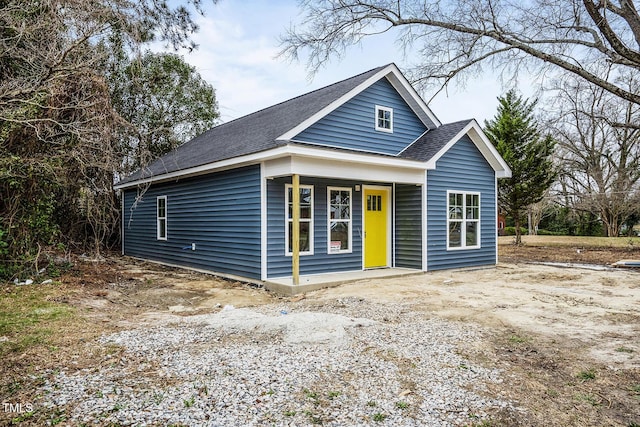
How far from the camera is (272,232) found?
9328 millimetres

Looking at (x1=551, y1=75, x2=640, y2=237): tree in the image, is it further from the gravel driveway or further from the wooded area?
the gravel driveway

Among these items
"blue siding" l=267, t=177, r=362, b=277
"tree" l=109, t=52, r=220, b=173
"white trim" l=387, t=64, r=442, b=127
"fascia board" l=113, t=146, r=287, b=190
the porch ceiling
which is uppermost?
"tree" l=109, t=52, r=220, b=173

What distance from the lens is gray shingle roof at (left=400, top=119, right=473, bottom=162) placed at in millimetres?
10953

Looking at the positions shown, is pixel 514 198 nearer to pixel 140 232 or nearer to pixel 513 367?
pixel 140 232

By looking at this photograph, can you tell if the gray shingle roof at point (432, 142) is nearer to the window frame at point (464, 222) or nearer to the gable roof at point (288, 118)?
the gable roof at point (288, 118)

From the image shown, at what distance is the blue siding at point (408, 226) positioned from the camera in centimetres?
1109

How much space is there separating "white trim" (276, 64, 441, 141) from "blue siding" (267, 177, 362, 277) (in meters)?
1.18

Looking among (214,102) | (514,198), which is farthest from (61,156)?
(514,198)

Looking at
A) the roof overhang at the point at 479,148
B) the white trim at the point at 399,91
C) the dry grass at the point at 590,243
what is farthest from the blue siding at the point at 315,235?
the dry grass at the point at 590,243

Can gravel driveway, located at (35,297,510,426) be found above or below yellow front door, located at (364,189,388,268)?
below

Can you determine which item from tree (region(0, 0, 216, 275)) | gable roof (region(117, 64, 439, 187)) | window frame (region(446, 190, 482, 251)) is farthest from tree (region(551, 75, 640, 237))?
tree (region(0, 0, 216, 275))

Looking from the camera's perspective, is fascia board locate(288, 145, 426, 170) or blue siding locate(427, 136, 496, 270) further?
blue siding locate(427, 136, 496, 270)

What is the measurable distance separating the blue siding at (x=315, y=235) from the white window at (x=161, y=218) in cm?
551

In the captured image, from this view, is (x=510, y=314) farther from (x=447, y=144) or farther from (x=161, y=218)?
(x=161, y=218)
